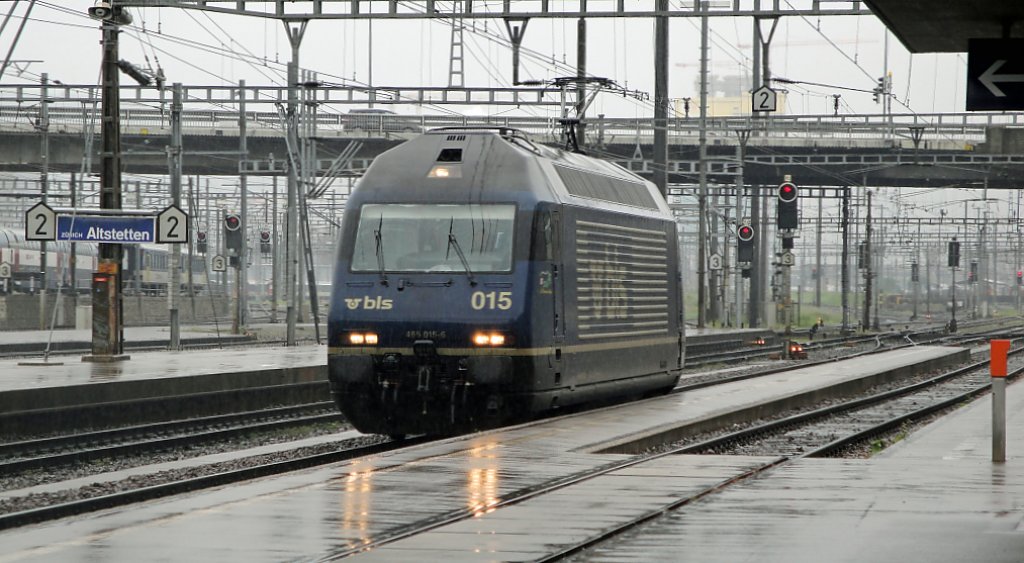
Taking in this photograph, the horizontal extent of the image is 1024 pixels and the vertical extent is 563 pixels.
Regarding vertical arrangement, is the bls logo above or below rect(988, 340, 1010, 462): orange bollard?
above

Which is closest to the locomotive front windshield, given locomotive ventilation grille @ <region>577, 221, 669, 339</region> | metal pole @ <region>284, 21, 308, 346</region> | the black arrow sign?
locomotive ventilation grille @ <region>577, 221, 669, 339</region>

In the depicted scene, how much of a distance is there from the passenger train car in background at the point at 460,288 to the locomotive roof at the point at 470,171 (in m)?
0.02

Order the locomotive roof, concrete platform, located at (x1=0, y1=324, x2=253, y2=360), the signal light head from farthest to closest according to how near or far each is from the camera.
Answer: concrete platform, located at (x1=0, y1=324, x2=253, y2=360), the signal light head, the locomotive roof

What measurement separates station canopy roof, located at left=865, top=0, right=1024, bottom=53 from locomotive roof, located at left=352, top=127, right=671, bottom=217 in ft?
16.7

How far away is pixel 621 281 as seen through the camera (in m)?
20.0

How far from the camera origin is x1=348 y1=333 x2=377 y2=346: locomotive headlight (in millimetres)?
16641

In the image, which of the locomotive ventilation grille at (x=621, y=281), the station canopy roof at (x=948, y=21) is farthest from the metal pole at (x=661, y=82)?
the station canopy roof at (x=948, y=21)

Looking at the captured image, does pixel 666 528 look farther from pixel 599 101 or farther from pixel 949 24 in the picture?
pixel 599 101

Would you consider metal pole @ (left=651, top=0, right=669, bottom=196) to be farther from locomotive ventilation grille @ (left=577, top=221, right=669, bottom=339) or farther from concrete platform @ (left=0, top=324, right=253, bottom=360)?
locomotive ventilation grille @ (left=577, top=221, right=669, bottom=339)

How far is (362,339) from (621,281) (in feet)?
15.2

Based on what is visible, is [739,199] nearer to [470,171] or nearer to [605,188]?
[605,188]

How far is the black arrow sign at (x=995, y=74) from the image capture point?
1174cm

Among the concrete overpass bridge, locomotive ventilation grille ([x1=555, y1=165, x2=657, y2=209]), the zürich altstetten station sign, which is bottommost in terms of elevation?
the zürich altstetten station sign

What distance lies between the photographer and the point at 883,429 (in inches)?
775
